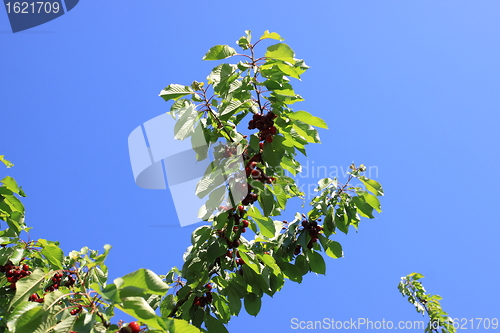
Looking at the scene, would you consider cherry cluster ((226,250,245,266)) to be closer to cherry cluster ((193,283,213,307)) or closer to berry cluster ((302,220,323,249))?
cherry cluster ((193,283,213,307))

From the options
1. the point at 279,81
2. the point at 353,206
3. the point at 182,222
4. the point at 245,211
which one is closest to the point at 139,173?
the point at 182,222

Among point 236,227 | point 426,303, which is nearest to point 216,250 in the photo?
point 236,227

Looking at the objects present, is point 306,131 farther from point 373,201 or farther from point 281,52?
point 373,201

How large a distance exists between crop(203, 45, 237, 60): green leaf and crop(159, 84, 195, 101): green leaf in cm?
34

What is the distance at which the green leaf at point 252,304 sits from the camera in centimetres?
314

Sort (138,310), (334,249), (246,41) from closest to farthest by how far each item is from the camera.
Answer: (138,310), (246,41), (334,249)

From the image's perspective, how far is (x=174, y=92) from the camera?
115 inches

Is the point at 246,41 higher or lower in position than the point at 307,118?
higher

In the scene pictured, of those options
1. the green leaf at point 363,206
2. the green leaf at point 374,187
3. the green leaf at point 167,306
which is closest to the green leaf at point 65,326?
the green leaf at point 167,306

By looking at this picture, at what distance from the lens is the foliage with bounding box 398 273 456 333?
636 centimetres

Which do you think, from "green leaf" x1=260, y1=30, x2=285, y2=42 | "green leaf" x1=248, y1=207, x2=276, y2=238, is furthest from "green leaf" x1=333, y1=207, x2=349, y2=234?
"green leaf" x1=260, y1=30, x2=285, y2=42

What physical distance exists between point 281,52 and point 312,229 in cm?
163

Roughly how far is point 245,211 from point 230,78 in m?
1.01

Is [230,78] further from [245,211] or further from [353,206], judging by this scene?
[353,206]
